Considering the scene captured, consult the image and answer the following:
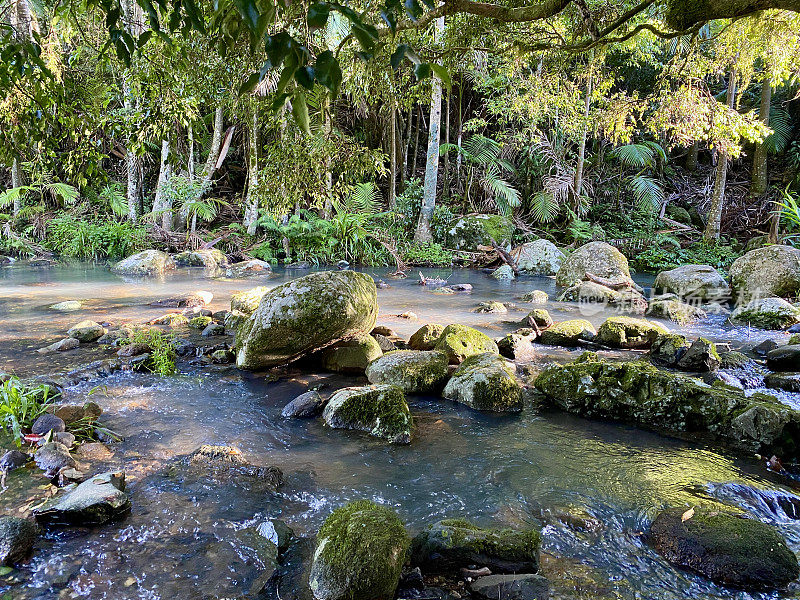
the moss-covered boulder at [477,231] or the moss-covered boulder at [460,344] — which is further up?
the moss-covered boulder at [477,231]

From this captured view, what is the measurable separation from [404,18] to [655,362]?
436 centimetres

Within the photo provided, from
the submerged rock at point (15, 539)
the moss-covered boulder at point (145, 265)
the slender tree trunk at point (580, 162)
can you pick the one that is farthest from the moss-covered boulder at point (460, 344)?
the slender tree trunk at point (580, 162)

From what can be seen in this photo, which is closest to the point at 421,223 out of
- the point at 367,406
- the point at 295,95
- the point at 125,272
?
the point at 125,272

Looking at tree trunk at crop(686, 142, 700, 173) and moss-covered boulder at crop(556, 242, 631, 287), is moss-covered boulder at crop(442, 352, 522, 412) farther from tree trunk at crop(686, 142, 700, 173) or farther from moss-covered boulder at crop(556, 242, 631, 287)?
tree trunk at crop(686, 142, 700, 173)

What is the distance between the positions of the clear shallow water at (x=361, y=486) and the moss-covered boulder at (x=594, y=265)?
7.71 m

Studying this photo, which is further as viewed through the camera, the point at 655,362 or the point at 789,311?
the point at 789,311

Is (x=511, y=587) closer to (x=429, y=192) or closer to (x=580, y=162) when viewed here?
(x=429, y=192)

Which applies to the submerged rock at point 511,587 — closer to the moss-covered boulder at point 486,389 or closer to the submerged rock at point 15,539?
the submerged rock at point 15,539

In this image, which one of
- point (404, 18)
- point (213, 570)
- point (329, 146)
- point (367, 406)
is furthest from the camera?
point (329, 146)

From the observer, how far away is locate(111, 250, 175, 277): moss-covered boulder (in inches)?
542

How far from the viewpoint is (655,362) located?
6039mm

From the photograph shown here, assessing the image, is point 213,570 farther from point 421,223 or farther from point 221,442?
point 421,223

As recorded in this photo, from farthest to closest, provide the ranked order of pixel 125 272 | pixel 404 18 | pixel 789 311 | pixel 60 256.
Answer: pixel 60 256, pixel 125 272, pixel 789 311, pixel 404 18

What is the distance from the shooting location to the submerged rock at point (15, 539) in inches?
97.9
